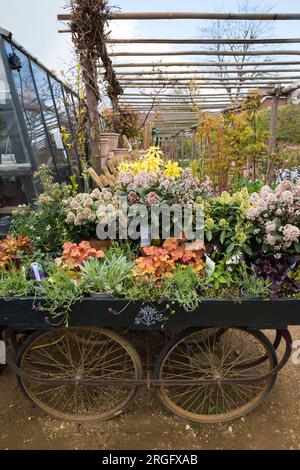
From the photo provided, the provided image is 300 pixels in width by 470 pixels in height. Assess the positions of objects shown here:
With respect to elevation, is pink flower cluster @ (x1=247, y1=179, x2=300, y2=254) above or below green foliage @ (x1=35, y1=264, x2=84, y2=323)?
above

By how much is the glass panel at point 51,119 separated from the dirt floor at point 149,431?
9.64 ft

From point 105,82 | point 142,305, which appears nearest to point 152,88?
point 105,82

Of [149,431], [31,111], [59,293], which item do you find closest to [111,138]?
[31,111]

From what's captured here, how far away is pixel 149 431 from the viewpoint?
5.85 feet

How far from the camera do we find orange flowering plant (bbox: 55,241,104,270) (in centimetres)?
169

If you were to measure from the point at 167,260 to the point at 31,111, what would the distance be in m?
2.45

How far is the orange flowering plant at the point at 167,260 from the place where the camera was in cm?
162

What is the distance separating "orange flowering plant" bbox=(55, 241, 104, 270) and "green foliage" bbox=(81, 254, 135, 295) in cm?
7

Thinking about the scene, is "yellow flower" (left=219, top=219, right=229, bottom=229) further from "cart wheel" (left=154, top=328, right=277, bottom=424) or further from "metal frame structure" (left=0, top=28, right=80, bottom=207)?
"metal frame structure" (left=0, top=28, right=80, bottom=207)

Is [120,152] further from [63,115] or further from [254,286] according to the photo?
[254,286]

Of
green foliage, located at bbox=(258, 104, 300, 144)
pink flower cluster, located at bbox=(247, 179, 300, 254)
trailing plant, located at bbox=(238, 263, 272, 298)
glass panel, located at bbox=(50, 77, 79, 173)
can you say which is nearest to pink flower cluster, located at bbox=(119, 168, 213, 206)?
pink flower cluster, located at bbox=(247, 179, 300, 254)

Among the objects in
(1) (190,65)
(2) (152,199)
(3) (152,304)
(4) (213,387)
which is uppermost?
(1) (190,65)

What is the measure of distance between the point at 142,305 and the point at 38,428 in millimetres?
1013
